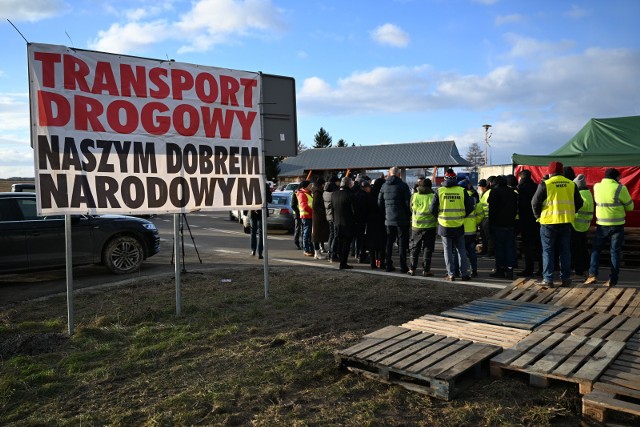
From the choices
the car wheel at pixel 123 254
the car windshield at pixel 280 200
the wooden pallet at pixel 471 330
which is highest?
the car windshield at pixel 280 200

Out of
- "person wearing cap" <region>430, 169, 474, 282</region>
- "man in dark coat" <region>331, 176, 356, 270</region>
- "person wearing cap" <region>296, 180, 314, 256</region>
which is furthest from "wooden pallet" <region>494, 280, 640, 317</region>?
"person wearing cap" <region>296, 180, 314, 256</region>

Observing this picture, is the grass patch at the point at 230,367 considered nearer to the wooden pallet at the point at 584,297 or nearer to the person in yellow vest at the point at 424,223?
the wooden pallet at the point at 584,297

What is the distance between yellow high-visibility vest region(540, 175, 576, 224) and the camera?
780 cm

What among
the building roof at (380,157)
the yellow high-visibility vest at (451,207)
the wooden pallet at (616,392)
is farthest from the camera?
the building roof at (380,157)

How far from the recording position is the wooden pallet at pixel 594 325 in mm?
5242

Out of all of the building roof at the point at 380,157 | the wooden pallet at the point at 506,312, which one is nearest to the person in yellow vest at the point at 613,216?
the wooden pallet at the point at 506,312

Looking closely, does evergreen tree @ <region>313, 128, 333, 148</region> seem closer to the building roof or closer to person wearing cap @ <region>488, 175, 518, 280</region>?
the building roof

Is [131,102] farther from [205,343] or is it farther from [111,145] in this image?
[205,343]

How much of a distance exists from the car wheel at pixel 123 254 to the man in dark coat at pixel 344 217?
4251 millimetres

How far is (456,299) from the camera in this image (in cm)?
743

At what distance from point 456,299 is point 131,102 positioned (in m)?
5.45

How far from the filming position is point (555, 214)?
7.86 meters

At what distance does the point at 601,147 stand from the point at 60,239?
502 inches

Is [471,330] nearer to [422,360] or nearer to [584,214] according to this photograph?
[422,360]
